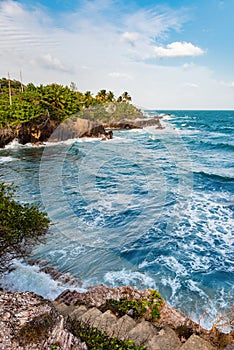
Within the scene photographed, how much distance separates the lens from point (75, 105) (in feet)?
128

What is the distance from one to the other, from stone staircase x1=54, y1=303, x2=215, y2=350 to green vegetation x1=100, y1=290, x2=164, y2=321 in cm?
28

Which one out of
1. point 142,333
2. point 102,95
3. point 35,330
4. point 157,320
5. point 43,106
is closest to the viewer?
point 35,330

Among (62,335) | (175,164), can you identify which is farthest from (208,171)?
(62,335)

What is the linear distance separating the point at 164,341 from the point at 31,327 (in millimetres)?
2267

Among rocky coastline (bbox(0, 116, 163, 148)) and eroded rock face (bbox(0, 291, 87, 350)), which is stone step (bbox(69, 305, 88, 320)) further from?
rocky coastline (bbox(0, 116, 163, 148))

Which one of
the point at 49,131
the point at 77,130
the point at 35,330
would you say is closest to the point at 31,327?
the point at 35,330

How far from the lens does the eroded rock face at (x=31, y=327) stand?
3299 mm

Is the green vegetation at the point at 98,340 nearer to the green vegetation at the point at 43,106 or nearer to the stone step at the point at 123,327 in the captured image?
the stone step at the point at 123,327

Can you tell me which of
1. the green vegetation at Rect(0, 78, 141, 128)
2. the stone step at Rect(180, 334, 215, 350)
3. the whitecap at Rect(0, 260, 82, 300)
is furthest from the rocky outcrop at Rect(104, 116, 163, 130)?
the stone step at Rect(180, 334, 215, 350)

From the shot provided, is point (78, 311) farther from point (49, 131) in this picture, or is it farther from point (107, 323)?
point (49, 131)

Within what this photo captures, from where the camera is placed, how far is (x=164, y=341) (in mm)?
4312

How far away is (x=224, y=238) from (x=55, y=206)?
8176 mm

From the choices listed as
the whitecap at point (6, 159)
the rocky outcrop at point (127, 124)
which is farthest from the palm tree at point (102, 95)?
the whitecap at point (6, 159)

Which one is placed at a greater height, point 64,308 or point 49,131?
point 49,131
